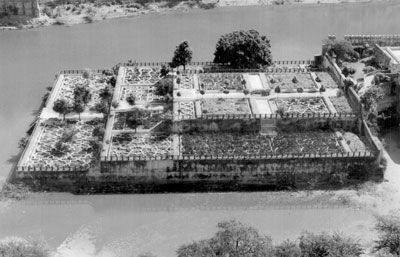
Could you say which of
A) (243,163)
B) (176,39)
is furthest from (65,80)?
(243,163)

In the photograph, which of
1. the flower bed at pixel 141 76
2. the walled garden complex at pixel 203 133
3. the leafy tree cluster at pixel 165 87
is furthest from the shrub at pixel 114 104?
the flower bed at pixel 141 76

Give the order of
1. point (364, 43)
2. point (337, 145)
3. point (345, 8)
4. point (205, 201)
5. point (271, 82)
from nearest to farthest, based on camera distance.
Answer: point (205, 201) → point (337, 145) → point (271, 82) → point (364, 43) → point (345, 8)

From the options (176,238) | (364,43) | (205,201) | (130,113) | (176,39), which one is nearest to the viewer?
(176,238)

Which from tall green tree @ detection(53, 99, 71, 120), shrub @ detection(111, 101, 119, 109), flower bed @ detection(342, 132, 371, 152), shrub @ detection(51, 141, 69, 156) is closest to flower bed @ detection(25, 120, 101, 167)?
shrub @ detection(51, 141, 69, 156)

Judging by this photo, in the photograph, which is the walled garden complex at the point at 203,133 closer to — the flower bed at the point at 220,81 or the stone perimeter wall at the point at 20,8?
the flower bed at the point at 220,81

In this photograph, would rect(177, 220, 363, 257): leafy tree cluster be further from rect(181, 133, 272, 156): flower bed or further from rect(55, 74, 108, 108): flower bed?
rect(55, 74, 108, 108): flower bed

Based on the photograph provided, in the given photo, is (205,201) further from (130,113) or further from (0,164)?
(0,164)
